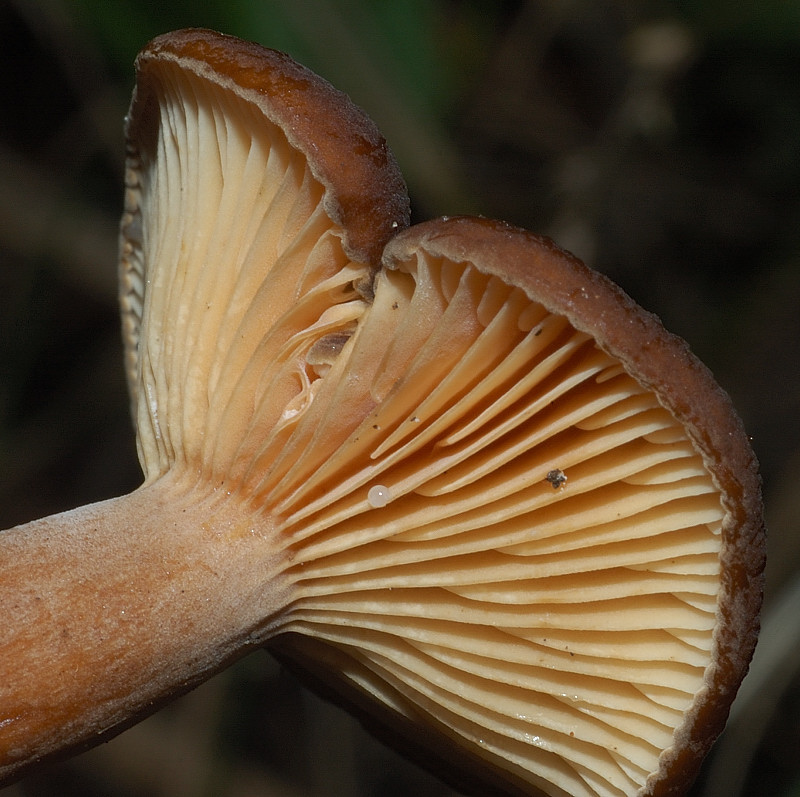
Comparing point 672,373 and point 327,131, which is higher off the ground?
point 327,131

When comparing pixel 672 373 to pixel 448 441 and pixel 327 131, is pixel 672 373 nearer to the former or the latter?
pixel 448 441

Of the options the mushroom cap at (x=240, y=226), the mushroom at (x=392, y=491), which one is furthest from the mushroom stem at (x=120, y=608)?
the mushroom cap at (x=240, y=226)

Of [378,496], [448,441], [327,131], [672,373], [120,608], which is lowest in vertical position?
[120,608]

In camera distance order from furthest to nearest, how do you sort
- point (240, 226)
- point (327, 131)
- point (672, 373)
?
point (240, 226) → point (327, 131) → point (672, 373)

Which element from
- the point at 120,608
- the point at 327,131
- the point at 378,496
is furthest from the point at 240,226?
the point at 120,608

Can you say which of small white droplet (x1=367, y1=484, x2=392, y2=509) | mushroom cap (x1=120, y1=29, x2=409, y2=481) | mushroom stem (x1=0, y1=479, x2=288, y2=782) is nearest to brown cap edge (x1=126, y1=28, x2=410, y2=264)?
mushroom cap (x1=120, y1=29, x2=409, y2=481)

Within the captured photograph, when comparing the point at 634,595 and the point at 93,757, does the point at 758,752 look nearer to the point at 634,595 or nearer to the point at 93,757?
the point at 634,595

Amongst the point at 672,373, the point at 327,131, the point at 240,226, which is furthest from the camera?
the point at 240,226

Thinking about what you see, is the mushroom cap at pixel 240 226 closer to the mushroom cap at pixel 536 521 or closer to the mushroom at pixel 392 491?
the mushroom at pixel 392 491

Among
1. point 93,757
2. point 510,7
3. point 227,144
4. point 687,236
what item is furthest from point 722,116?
point 93,757
